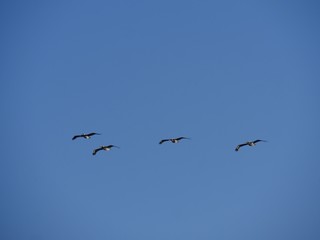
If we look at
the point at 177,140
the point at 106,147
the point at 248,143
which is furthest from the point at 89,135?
the point at 248,143

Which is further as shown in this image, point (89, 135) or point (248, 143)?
point (248, 143)

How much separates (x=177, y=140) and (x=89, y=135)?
1724 cm

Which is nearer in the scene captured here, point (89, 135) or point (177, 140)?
point (89, 135)

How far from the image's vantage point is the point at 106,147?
93.9 meters

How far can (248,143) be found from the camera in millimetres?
101250

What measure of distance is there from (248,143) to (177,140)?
1386 centimetres

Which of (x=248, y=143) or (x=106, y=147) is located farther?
(x=248, y=143)

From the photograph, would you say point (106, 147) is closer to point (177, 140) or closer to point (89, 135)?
point (89, 135)

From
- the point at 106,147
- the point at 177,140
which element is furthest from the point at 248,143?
the point at 106,147

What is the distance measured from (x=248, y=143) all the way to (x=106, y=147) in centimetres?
2755

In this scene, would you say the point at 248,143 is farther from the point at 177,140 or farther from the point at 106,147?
the point at 106,147

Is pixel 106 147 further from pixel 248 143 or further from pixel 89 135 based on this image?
pixel 248 143

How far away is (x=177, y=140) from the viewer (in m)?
99.4

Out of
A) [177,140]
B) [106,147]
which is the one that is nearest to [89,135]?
[106,147]
